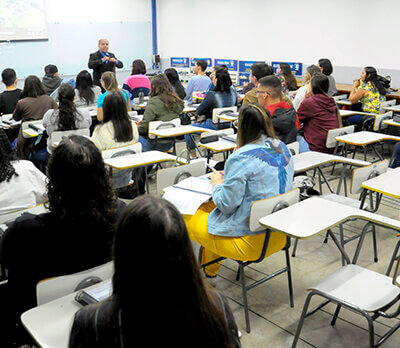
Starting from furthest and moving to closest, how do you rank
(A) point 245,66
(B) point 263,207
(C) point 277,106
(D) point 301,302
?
(A) point 245,66
(C) point 277,106
(D) point 301,302
(B) point 263,207

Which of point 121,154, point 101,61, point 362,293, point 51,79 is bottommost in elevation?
point 362,293

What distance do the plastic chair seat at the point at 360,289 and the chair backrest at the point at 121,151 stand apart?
2146 mm

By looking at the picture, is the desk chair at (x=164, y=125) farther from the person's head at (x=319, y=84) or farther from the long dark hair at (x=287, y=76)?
the long dark hair at (x=287, y=76)

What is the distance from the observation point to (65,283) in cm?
173

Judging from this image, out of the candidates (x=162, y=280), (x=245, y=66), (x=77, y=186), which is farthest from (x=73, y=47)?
(x=162, y=280)

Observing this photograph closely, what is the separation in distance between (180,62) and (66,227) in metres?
9.93

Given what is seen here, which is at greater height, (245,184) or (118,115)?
(118,115)

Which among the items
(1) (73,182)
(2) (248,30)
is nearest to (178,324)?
(1) (73,182)

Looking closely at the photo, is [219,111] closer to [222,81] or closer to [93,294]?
[222,81]

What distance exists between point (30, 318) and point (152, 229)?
2.83 feet

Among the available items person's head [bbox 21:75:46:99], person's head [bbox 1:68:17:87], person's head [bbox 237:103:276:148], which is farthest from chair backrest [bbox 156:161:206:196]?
person's head [bbox 1:68:17:87]

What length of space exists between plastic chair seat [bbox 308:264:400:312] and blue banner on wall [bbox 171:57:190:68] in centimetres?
934

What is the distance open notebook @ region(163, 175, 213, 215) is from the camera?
267 cm

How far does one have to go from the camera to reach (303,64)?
8.73 metres
